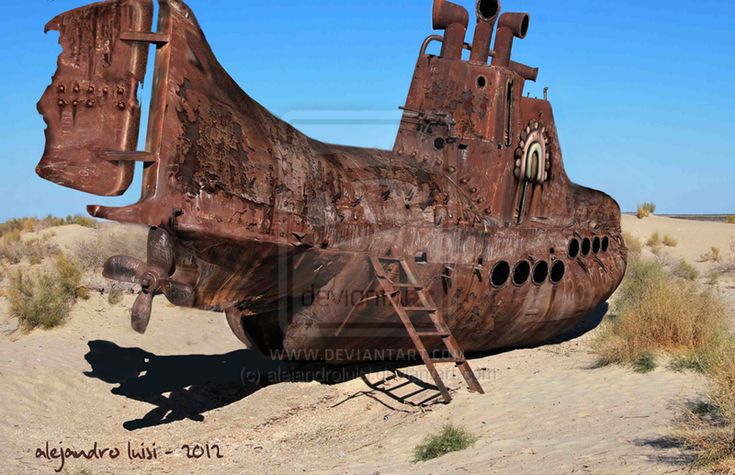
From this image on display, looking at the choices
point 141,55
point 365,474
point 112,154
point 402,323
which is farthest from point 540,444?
point 141,55

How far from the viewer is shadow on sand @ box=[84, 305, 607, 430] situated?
9.51 m

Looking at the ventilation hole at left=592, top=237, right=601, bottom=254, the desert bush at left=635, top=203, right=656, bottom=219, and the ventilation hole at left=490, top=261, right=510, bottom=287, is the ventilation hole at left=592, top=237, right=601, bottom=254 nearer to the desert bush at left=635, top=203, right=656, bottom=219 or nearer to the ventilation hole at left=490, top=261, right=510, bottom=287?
the ventilation hole at left=490, top=261, right=510, bottom=287

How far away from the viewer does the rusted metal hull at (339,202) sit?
689 centimetres

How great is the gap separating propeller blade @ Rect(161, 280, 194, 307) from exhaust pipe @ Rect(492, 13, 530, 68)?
20.9 ft

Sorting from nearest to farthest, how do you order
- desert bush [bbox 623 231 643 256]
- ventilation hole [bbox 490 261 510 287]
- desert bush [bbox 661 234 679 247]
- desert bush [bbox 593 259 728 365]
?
1. desert bush [bbox 593 259 728 365]
2. ventilation hole [bbox 490 261 510 287]
3. desert bush [bbox 623 231 643 256]
4. desert bush [bbox 661 234 679 247]

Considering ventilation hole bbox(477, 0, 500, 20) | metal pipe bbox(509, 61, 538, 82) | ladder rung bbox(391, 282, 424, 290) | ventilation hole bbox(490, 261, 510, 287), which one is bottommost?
ladder rung bbox(391, 282, 424, 290)

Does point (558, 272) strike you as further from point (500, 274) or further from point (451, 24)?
point (451, 24)

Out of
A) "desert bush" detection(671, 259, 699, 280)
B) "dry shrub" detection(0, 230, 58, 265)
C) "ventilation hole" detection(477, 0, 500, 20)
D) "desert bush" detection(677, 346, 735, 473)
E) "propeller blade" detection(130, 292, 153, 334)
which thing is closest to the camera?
"desert bush" detection(677, 346, 735, 473)

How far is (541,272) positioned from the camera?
34.7 feet

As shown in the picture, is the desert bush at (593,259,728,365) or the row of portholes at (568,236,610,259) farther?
the row of portholes at (568,236,610,259)

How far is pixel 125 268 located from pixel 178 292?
53cm

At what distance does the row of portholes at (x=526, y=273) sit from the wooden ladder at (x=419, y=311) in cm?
137

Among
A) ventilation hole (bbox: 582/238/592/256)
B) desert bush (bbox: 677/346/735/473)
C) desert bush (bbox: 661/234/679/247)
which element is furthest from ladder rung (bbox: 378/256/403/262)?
desert bush (bbox: 661/234/679/247)

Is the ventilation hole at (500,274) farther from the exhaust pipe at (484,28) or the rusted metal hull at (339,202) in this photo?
the exhaust pipe at (484,28)
